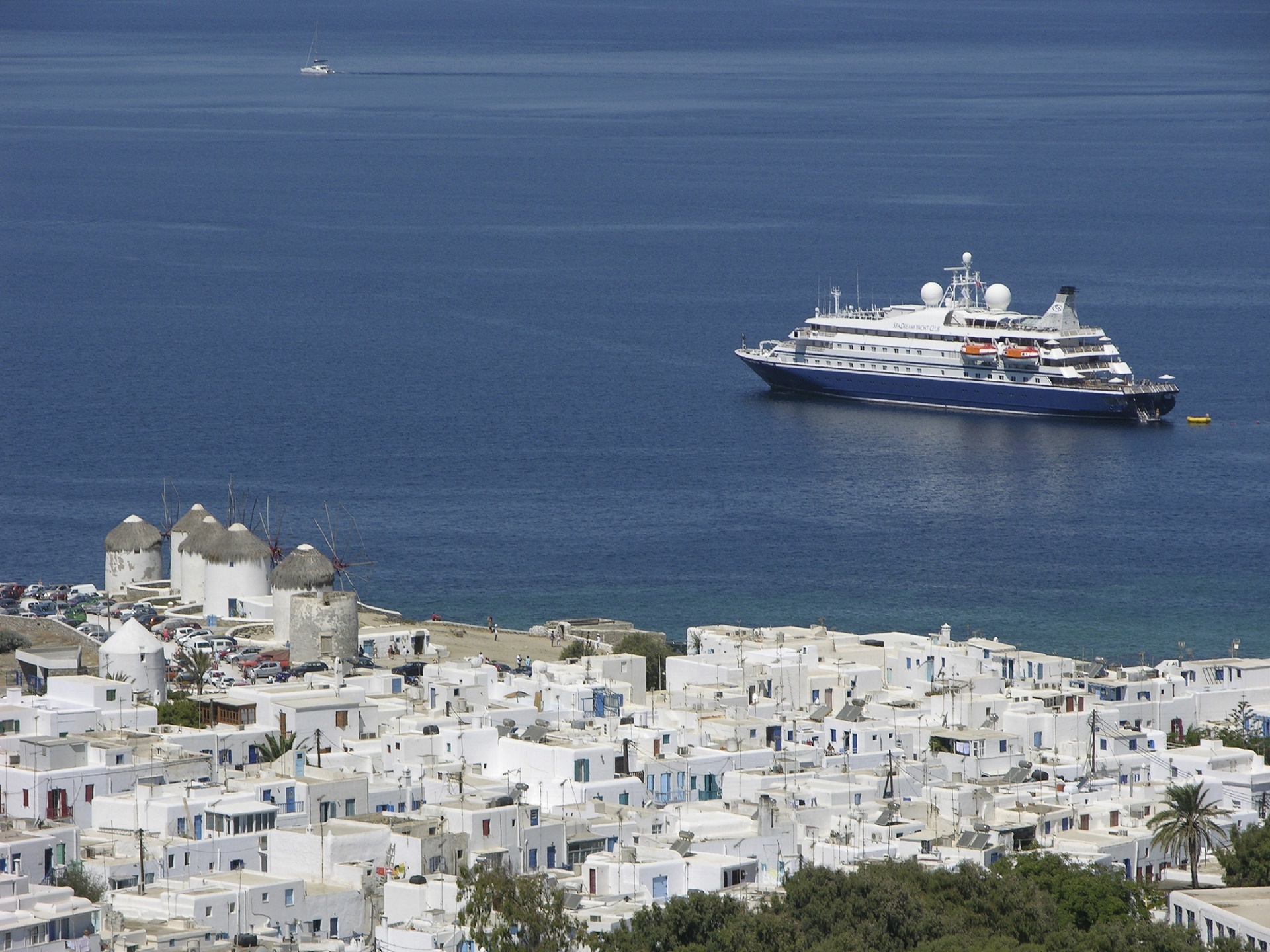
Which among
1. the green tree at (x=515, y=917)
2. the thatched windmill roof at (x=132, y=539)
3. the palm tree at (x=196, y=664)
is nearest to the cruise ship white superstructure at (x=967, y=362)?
the thatched windmill roof at (x=132, y=539)

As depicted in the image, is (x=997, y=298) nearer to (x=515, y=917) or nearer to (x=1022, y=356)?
(x=1022, y=356)

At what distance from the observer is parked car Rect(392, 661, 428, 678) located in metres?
46.1

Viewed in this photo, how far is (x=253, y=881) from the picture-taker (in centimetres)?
2838

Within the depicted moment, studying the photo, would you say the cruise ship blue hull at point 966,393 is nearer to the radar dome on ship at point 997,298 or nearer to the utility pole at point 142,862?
the radar dome on ship at point 997,298

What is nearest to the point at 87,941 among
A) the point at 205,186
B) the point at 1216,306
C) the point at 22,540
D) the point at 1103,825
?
the point at 1103,825

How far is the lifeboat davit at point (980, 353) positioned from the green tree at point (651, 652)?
5119cm

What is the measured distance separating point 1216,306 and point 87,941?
99068 millimetres

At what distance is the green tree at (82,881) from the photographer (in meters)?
27.6

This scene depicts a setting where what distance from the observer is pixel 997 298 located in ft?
343

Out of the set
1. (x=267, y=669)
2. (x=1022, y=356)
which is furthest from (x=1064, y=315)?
(x=267, y=669)

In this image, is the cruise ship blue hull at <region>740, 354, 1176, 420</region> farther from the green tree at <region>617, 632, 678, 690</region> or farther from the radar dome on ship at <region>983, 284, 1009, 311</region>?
the green tree at <region>617, 632, 678, 690</region>

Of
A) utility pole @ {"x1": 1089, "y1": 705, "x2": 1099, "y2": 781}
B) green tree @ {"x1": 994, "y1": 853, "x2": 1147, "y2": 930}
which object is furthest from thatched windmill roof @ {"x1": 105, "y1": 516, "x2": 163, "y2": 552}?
green tree @ {"x1": 994, "y1": 853, "x2": 1147, "y2": 930}

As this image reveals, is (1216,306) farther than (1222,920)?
Yes

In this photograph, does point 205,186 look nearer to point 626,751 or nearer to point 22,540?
point 22,540
